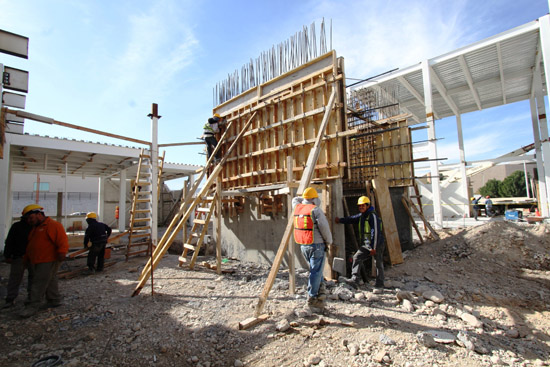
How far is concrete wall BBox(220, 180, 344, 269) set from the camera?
7.62 metres

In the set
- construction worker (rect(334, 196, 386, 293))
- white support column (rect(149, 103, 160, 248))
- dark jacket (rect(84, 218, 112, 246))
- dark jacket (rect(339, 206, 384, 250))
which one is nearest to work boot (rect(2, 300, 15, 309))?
dark jacket (rect(84, 218, 112, 246))

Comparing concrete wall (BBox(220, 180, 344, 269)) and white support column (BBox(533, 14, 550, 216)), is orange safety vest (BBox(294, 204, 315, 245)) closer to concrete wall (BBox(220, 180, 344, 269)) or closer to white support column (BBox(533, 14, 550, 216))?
concrete wall (BBox(220, 180, 344, 269))

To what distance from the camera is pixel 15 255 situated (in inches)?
191

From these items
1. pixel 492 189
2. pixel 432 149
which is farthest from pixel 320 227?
pixel 492 189

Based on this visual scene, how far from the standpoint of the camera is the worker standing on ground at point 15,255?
476 cm

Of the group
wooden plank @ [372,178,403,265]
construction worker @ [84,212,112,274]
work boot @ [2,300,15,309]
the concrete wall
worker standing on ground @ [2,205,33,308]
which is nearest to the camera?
work boot @ [2,300,15,309]

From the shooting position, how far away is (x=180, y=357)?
315 cm

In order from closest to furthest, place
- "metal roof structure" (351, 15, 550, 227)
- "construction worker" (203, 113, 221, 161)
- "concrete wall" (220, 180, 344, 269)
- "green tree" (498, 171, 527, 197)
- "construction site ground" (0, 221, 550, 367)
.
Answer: "construction site ground" (0, 221, 550, 367)
"concrete wall" (220, 180, 344, 269)
"construction worker" (203, 113, 221, 161)
"metal roof structure" (351, 15, 550, 227)
"green tree" (498, 171, 527, 197)

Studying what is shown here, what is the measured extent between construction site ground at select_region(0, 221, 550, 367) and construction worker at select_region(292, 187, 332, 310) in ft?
0.92

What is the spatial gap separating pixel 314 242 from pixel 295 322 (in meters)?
1.21

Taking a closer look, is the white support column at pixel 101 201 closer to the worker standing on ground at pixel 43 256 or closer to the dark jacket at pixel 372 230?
the worker standing on ground at pixel 43 256

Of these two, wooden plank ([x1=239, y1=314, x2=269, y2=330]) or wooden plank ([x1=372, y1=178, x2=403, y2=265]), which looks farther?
wooden plank ([x1=372, y1=178, x2=403, y2=265])

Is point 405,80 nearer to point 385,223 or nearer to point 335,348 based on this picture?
point 385,223

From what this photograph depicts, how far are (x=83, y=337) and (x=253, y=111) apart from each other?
652 cm
